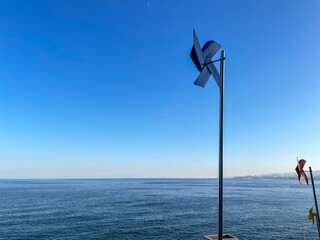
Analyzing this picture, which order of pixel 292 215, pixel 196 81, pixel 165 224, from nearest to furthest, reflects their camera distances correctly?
pixel 196 81 < pixel 165 224 < pixel 292 215

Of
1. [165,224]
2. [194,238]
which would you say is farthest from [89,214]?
[194,238]

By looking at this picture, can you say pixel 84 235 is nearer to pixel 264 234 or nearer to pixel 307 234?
pixel 264 234

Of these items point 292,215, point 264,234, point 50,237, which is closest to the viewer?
point 50,237

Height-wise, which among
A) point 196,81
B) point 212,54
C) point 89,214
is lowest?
point 89,214

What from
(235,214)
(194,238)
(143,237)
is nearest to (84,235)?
(143,237)

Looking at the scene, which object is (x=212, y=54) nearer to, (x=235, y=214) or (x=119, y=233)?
(x=119, y=233)

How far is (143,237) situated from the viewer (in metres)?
36.9

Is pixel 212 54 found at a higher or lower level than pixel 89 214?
higher

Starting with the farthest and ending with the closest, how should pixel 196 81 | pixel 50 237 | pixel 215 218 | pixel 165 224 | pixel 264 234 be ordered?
pixel 215 218 < pixel 165 224 < pixel 264 234 < pixel 50 237 < pixel 196 81

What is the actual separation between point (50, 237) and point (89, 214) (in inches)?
727

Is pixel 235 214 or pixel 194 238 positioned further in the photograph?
pixel 235 214

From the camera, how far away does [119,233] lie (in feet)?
129

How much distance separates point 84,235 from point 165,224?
16.6 metres

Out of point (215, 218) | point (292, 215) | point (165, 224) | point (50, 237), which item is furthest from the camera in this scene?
point (292, 215)
